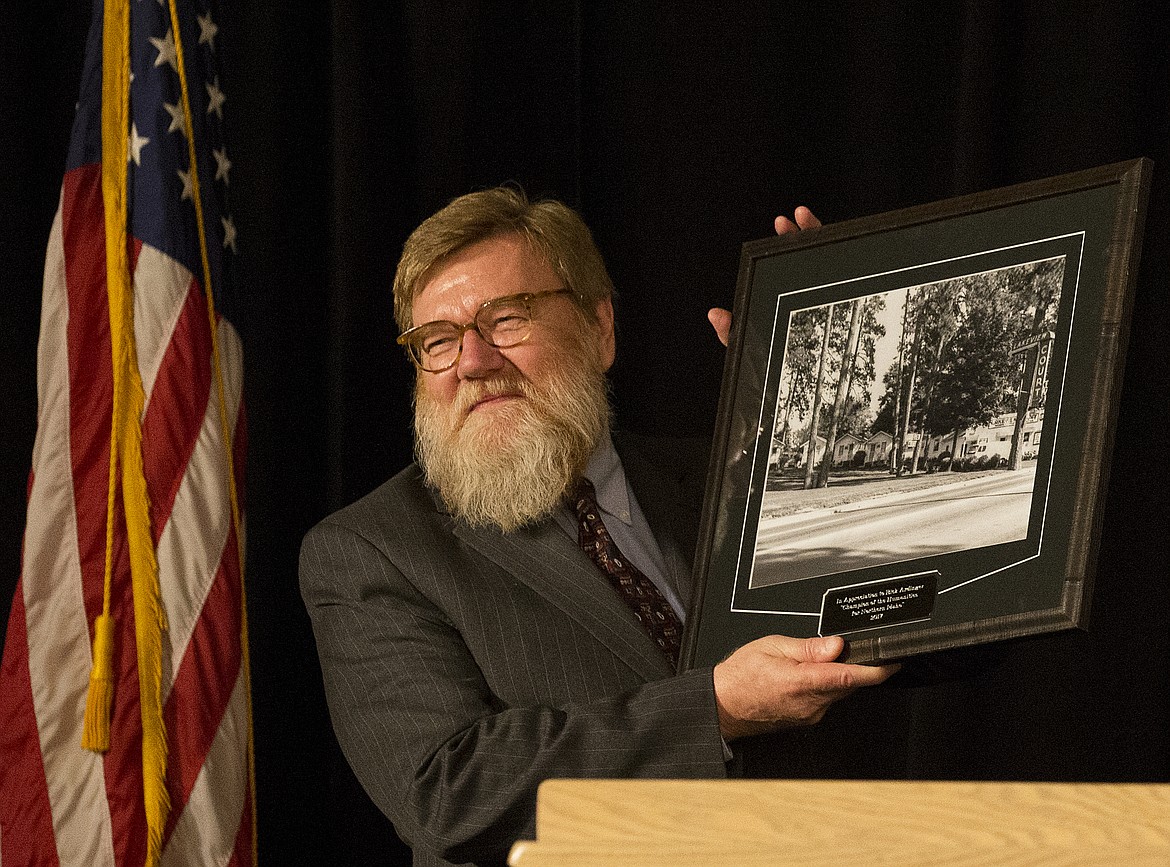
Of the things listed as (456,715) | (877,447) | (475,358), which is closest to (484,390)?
(475,358)

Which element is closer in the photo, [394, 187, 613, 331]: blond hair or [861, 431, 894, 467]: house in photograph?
[861, 431, 894, 467]: house in photograph

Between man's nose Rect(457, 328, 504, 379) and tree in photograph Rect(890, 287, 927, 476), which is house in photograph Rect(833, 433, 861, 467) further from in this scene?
man's nose Rect(457, 328, 504, 379)

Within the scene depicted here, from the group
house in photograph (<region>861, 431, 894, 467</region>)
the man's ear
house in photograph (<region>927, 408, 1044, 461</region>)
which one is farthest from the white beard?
house in photograph (<region>927, 408, 1044, 461</region>)

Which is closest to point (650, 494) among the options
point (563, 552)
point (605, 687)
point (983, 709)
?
point (563, 552)

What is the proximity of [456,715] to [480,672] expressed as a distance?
Answer: 0.14m

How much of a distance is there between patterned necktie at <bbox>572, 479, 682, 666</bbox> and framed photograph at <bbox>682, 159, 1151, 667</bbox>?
0.29 m

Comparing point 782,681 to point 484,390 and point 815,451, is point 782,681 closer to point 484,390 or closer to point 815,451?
point 815,451

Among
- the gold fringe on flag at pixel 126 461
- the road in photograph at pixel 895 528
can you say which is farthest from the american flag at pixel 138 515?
the road in photograph at pixel 895 528

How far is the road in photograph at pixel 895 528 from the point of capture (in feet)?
4.62

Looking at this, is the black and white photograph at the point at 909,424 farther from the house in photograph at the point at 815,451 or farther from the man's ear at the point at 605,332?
the man's ear at the point at 605,332

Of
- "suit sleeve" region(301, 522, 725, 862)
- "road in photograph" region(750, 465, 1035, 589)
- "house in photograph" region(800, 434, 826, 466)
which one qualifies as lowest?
"suit sleeve" region(301, 522, 725, 862)

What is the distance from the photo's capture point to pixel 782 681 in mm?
1467

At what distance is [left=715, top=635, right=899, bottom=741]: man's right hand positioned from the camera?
1.44m

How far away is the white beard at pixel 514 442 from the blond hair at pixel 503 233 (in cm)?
16
